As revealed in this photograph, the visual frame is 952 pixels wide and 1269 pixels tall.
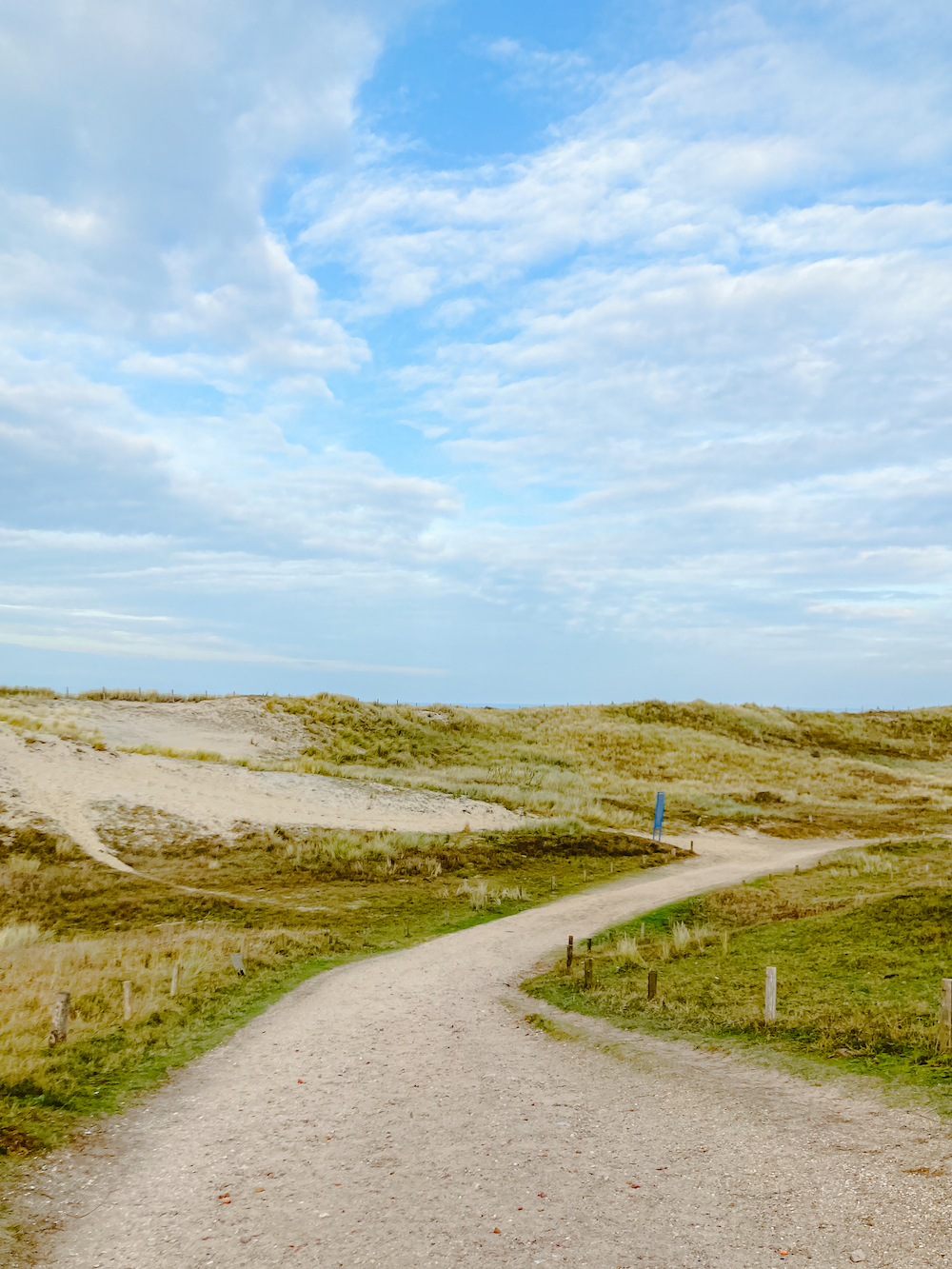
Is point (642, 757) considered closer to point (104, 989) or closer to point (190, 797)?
point (190, 797)

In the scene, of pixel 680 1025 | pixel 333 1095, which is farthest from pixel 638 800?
pixel 333 1095

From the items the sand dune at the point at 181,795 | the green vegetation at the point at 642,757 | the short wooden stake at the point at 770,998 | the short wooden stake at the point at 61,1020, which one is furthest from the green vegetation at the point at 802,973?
the green vegetation at the point at 642,757

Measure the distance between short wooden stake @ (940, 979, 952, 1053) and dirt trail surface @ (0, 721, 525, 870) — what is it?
30.4m

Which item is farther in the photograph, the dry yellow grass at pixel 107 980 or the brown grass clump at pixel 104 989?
the dry yellow grass at pixel 107 980

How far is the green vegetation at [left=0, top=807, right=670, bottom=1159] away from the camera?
13.8 metres

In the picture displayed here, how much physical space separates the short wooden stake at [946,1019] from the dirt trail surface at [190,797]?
3044 centimetres

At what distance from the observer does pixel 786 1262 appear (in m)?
7.41

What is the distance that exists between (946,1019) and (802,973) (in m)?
5.83

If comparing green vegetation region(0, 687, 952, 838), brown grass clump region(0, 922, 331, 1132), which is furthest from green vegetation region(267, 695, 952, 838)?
brown grass clump region(0, 922, 331, 1132)

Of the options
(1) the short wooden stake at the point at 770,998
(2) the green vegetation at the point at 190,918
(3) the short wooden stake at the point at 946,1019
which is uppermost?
(3) the short wooden stake at the point at 946,1019

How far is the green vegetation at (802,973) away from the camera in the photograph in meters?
13.4

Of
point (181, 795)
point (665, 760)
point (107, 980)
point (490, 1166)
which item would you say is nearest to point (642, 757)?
point (665, 760)

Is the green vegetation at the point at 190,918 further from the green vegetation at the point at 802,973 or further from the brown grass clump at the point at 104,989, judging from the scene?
the green vegetation at the point at 802,973

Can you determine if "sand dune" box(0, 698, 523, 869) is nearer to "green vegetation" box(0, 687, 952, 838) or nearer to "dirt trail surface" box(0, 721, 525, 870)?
"dirt trail surface" box(0, 721, 525, 870)
